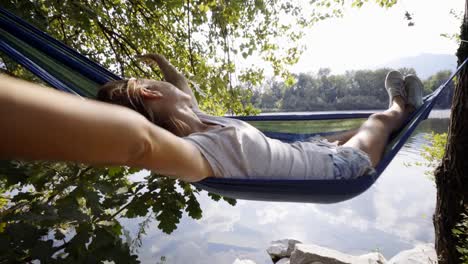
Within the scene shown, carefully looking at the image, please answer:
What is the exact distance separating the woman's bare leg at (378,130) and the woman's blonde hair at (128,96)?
1.00 meters

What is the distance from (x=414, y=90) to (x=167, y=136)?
1.83 meters

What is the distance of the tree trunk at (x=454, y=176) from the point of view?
84.4 inches

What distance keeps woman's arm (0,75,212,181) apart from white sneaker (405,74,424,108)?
6.07 ft

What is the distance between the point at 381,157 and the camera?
1538 millimetres

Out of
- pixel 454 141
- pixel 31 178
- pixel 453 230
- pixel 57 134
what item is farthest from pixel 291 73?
pixel 57 134

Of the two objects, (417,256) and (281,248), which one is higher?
(417,256)

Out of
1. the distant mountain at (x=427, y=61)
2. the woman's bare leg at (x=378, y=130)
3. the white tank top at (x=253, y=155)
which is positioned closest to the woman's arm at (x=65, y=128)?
the white tank top at (x=253, y=155)

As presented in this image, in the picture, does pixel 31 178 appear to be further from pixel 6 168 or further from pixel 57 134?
pixel 57 134

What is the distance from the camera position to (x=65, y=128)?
14.0 inches

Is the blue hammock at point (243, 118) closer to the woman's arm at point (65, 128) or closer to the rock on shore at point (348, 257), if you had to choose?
the woman's arm at point (65, 128)

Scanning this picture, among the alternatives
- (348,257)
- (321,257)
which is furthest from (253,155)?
(348,257)

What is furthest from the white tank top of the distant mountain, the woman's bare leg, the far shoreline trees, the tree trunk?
the distant mountain

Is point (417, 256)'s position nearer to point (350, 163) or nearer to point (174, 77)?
point (350, 163)

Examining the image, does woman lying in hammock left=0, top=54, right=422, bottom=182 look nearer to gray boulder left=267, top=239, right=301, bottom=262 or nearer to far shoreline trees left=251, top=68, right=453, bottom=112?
gray boulder left=267, top=239, right=301, bottom=262
